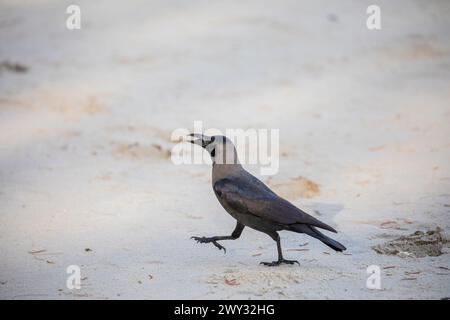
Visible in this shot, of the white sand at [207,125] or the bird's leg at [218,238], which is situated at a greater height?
the white sand at [207,125]

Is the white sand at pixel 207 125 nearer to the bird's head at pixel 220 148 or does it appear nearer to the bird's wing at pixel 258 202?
the bird's wing at pixel 258 202

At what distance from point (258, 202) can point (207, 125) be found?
3.98 m

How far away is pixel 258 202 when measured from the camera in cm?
459

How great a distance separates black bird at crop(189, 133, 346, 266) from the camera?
4.50 meters

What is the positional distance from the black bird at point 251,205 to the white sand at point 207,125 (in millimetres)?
295

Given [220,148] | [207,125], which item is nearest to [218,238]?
[220,148]

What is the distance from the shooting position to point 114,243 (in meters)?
5.12

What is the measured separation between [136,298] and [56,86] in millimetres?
6505

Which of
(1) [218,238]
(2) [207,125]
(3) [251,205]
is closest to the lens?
(3) [251,205]

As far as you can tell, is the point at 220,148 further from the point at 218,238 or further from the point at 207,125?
the point at 207,125

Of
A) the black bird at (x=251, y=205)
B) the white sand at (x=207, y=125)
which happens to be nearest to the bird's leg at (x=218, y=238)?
the black bird at (x=251, y=205)

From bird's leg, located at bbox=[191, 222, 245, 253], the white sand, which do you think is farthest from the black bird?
the white sand

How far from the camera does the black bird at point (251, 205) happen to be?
14.8 ft
